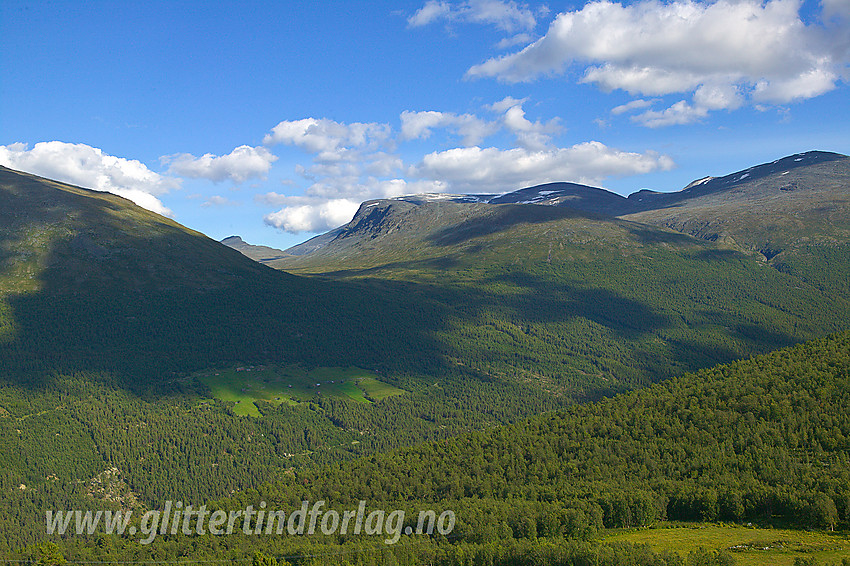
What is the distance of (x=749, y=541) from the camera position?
105m

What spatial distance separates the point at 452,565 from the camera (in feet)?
357

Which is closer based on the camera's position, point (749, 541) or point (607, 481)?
point (749, 541)

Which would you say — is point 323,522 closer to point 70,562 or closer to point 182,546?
point 182,546

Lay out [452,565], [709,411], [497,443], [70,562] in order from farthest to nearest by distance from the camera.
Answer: [497,443]
[709,411]
[70,562]
[452,565]

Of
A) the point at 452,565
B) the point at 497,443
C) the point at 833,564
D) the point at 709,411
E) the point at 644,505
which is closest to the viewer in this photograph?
the point at 833,564


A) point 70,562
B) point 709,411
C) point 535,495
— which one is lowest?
point 70,562

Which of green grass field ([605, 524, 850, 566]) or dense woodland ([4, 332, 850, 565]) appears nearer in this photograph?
green grass field ([605, 524, 850, 566])

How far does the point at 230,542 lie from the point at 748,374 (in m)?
161

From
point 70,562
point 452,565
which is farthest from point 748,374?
point 70,562

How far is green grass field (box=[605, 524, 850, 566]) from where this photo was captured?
95.6 m

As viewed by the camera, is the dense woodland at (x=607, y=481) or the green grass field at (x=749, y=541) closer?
the green grass field at (x=749, y=541)

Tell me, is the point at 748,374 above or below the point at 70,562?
above

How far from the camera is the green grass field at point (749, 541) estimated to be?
3765 inches

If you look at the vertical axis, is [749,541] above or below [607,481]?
above
